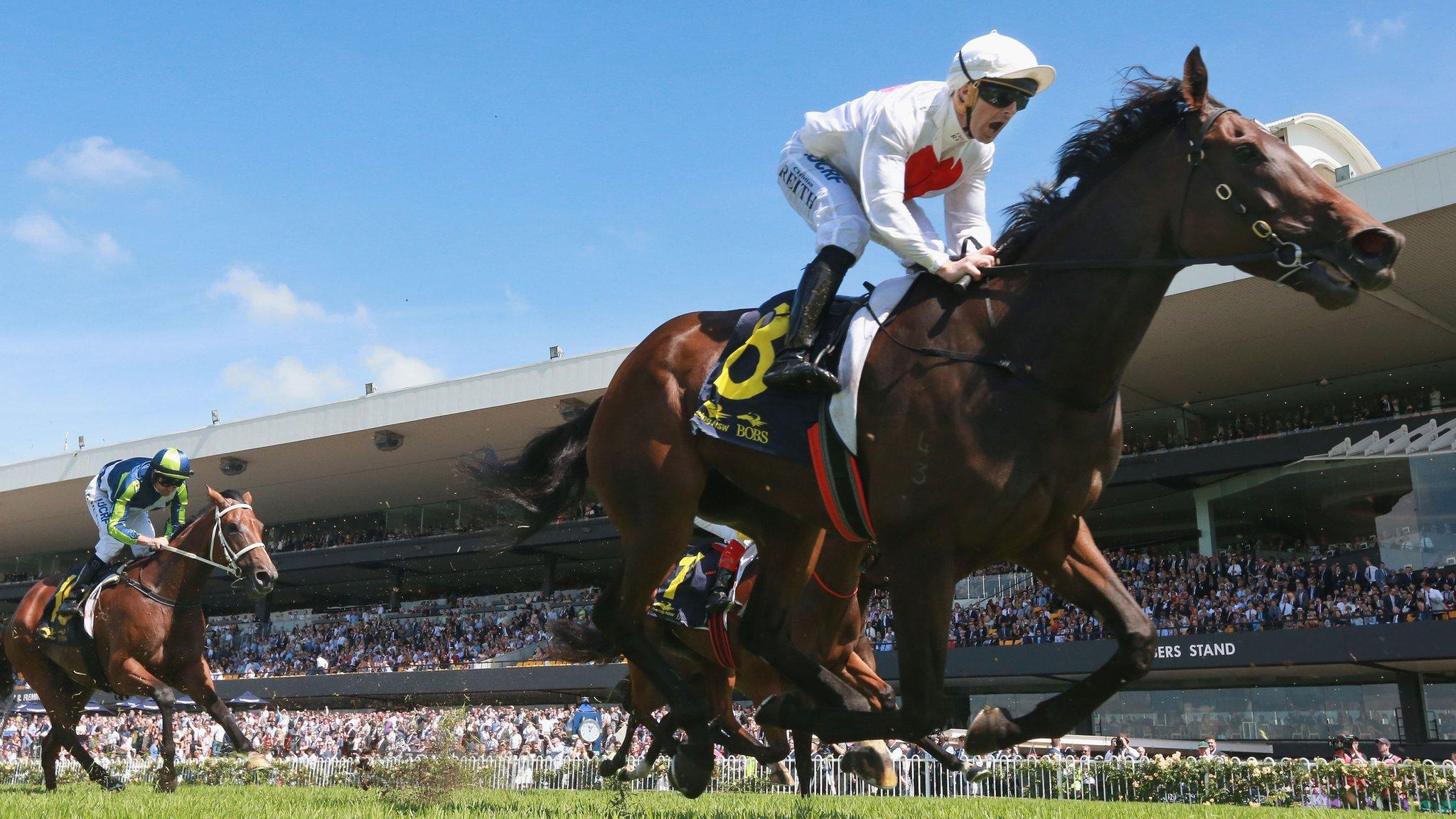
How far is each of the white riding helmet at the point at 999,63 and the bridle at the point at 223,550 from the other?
7.73m

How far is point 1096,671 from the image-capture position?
14.9 ft

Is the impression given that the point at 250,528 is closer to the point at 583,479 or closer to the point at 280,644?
the point at 583,479

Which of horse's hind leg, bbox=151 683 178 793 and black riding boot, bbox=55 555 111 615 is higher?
black riding boot, bbox=55 555 111 615

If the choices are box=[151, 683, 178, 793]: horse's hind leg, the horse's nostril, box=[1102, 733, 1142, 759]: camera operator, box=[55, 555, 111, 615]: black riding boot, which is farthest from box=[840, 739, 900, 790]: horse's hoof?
box=[1102, 733, 1142, 759]: camera operator

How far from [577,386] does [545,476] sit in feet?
79.0

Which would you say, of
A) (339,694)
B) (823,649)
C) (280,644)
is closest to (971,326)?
(823,649)

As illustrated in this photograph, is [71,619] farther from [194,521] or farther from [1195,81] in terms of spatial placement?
[1195,81]

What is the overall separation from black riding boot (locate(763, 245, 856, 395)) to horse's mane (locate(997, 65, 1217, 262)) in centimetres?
71

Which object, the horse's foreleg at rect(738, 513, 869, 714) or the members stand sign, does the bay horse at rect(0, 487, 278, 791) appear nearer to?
the horse's foreleg at rect(738, 513, 869, 714)

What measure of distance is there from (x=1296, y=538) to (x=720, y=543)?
2332 cm

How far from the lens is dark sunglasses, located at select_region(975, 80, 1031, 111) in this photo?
4.72 metres

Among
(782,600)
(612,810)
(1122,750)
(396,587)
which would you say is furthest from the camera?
(396,587)

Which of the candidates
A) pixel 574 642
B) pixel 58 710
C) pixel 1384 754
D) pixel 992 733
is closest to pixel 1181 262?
pixel 992 733

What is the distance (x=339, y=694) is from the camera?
34781 mm
